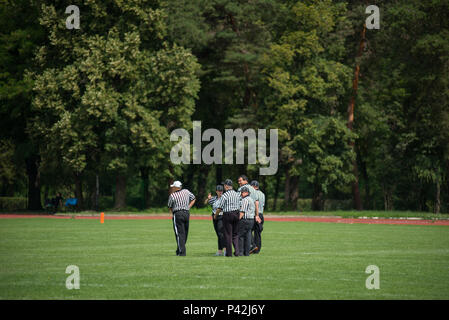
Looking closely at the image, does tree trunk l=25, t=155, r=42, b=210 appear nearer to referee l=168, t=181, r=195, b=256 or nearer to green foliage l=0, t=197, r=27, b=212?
green foliage l=0, t=197, r=27, b=212

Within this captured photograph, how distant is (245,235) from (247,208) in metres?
0.82

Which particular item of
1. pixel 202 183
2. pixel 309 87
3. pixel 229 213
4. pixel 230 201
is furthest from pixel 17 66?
pixel 229 213

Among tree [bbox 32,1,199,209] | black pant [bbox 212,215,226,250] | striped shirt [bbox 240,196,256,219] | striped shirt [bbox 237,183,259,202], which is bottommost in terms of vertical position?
black pant [bbox 212,215,226,250]

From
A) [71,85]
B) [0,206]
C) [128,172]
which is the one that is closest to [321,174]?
[128,172]

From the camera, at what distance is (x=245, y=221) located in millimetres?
21000

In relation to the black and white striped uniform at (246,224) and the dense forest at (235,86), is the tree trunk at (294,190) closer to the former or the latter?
the dense forest at (235,86)

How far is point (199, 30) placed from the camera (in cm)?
6278

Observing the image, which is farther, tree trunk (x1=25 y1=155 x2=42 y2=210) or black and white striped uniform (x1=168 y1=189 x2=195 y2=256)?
tree trunk (x1=25 y1=155 x2=42 y2=210)

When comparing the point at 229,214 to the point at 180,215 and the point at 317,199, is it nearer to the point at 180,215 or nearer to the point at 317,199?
the point at 180,215

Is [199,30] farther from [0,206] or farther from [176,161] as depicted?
[0,206]

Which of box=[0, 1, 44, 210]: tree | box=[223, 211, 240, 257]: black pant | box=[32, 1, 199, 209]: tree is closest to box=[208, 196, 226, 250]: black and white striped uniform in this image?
box=[223, 211, 240, 257]: black pant

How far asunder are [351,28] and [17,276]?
51.7 metres

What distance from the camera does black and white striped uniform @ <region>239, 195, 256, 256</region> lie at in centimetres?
2100

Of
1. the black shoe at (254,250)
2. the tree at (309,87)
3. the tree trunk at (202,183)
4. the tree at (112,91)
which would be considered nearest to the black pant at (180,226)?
the black shoe at (254,250)
